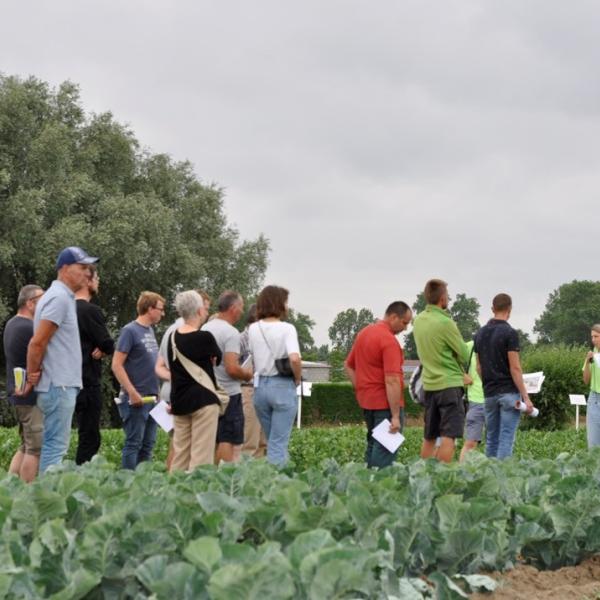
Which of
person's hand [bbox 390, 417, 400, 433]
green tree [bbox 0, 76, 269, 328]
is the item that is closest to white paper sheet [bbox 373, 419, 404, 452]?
person's hand [bbox 390, 417, 400, 433]

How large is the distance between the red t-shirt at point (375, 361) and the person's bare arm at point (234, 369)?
0.99 metres

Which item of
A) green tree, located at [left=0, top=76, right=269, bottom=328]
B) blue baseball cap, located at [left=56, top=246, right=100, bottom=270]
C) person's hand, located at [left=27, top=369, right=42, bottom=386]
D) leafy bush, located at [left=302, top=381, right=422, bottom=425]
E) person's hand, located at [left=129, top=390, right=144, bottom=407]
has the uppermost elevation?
green tree, located at [left=0, top=76, right=269, bottom=328]

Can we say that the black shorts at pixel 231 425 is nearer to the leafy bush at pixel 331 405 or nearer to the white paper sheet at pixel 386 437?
the white paper sheet at pixel 386 437

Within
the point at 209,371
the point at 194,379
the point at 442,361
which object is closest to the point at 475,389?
the point at 442,361

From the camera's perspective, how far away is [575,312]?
128 meters

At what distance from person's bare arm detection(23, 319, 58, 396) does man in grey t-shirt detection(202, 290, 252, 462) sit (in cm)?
194

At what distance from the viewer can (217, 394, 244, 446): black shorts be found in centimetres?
923

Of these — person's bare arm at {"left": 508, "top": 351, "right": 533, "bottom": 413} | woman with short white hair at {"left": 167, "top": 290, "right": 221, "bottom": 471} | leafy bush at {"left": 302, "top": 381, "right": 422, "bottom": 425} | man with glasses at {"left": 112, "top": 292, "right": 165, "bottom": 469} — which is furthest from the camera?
leafy bush at {"left": 302, "top": 381, "right": 422, "bottom": 425}

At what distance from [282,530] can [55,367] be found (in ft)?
13.7

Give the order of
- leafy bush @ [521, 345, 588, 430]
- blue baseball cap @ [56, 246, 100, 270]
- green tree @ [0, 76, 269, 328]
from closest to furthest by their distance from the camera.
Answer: blue baseball cap @ [56, 246, 100, 270], leafy bush @ [521, 345, 588, 430], green tree @ [0, 76, 269, 328]

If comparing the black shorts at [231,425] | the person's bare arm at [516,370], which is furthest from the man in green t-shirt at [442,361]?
the black shorts at [231,425]

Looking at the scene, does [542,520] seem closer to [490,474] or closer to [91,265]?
[490,474]

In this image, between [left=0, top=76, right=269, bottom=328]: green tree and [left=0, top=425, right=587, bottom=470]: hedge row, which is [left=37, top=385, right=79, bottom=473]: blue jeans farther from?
[left=0, top=76, right=269, bottom=328]: green tree

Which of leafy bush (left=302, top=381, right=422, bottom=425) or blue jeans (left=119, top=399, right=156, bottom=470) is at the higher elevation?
blue jeans (left=119, top=399, right=156, bottom=470)
